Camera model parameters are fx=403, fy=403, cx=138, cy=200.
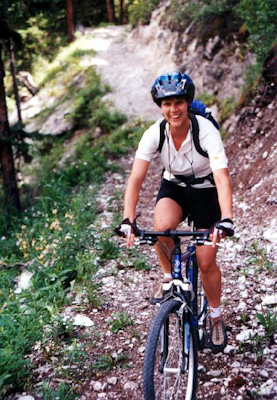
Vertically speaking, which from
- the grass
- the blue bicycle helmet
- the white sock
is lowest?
the grass

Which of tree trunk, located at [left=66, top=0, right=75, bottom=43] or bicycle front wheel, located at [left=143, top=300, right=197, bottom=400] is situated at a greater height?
tree trunk, located at [left=66, top=0, right=75, bottom=43]

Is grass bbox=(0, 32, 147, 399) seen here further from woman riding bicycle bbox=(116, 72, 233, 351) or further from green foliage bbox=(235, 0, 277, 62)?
green foliage bbox=(235, 0, 277, 62)

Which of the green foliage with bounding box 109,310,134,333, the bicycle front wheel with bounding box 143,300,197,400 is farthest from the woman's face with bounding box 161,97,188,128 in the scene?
the green foliage with bounding box 109,310,134,333

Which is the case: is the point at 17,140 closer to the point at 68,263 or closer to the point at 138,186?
the point at 68,263

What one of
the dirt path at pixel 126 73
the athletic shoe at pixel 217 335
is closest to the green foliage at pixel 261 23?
the dirt path at pixel 126 73

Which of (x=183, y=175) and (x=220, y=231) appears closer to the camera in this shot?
(x=220, y=231)

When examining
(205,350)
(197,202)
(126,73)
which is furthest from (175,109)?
(126,73)

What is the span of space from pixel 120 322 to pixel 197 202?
1.96 meters

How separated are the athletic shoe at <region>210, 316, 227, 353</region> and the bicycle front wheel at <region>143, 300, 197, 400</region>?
32.4 inches

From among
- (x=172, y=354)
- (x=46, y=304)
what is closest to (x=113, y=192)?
(x=46, y=304)

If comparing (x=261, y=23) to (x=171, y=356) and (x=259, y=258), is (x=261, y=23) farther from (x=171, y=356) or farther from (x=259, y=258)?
(x=171, y=356)

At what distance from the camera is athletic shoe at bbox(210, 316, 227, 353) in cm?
427

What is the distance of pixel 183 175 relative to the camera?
405cm

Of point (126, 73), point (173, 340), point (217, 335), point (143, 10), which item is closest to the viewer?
point (173, 340)
